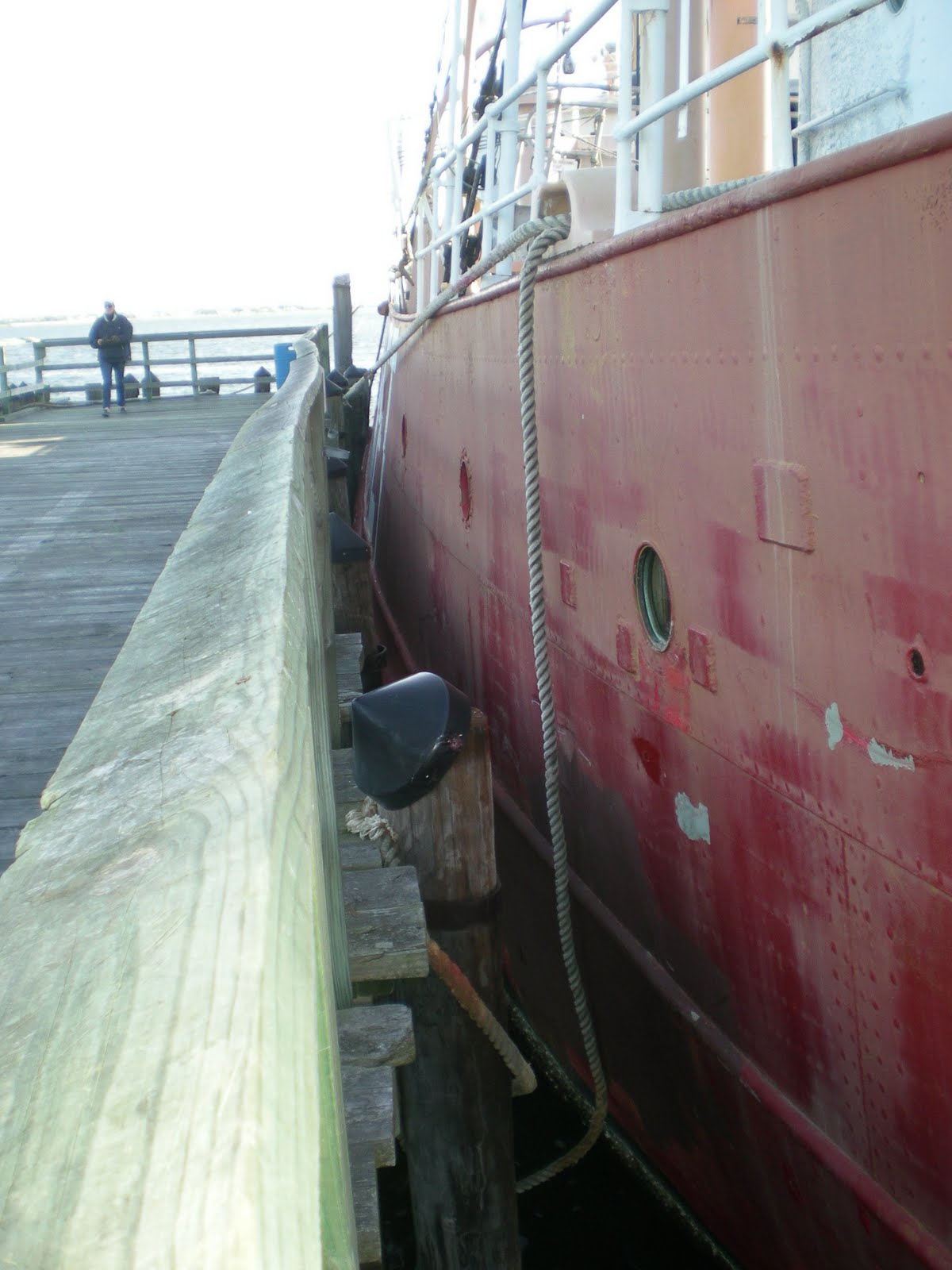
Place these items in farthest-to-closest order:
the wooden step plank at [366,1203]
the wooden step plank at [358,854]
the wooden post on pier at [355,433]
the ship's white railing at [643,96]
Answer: the wooden post on pier at [355,433]
the wooden step plank at [358,854]
the ship's white railing at [643,96]
the wooden step plank at [366,1203]

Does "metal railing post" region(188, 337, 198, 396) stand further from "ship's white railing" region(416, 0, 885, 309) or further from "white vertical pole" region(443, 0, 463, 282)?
"ship's white railing" region(416, 0, 885, 309)

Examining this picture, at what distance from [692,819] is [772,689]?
2.33 feet

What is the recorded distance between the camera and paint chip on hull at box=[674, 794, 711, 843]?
354 centimetres

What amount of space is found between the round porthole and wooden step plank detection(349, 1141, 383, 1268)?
5.82ft

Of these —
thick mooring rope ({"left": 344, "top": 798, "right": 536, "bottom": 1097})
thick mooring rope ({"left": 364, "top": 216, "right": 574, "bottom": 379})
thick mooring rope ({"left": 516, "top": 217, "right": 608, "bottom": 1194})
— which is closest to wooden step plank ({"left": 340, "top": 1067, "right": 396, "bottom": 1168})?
thick mooring rope ({"left": 344, "top": 798, "right": 536, "bottom": 1097})

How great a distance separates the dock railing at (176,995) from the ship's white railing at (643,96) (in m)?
2.20

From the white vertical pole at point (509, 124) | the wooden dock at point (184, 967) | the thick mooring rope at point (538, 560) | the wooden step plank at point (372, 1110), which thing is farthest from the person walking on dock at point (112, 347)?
the wooden dock at point (184, 967)

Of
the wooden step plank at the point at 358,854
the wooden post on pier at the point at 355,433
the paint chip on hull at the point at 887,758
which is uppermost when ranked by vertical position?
the wooden post on pier at the point at 355,433

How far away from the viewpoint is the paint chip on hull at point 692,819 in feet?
11.6

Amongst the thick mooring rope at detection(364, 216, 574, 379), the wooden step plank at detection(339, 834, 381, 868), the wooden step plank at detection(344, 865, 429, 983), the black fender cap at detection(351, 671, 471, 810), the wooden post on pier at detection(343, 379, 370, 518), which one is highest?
the thick mooring rope at detection(364, 216, 574, 379)

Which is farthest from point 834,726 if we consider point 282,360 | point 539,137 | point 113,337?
point 113,337

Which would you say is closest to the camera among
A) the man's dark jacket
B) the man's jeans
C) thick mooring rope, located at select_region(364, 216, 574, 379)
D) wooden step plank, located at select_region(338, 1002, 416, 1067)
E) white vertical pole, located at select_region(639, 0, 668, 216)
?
wooden step plank, located at select_region(338, 1002, 416, 1067)

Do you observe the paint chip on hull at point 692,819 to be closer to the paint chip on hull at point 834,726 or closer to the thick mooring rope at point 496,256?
the paint chip on hull at point 834,726

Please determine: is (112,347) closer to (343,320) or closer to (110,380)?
(110,380)
